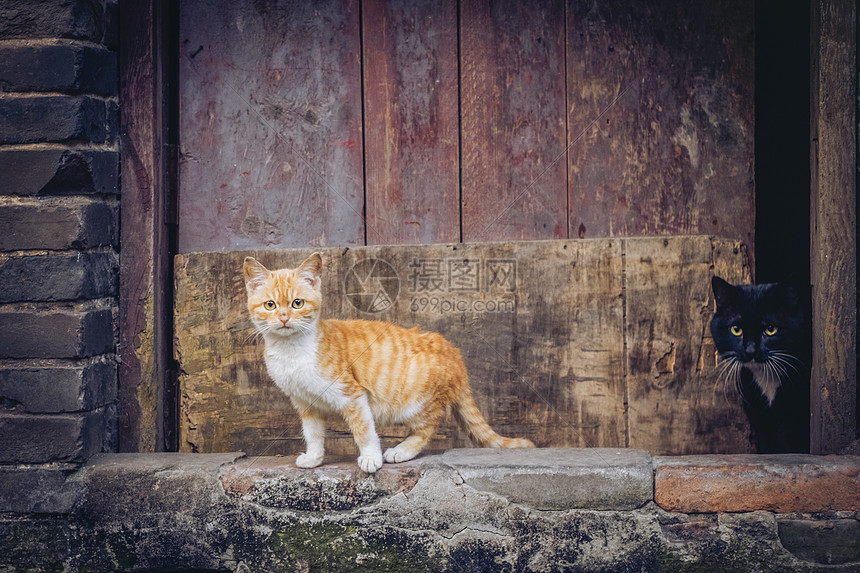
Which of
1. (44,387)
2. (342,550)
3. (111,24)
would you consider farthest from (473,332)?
(111,24)

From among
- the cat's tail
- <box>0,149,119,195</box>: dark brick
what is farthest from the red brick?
<box>0,149,119,195</box>: dark brick

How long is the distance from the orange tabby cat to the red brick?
0.54 meters

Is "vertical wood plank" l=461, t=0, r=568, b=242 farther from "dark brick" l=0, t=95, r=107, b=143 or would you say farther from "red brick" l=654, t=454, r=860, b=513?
"dark brick" l=0, t=95, r=107, b=143

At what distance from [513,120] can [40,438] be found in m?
2.08

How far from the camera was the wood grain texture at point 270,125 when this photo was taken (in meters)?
2.54

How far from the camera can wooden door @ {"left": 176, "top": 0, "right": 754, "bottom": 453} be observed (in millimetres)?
2438

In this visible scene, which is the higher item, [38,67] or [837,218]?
[38,67]

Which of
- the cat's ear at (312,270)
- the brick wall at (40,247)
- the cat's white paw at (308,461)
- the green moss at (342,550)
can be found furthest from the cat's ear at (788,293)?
the brick wall at (40,247)

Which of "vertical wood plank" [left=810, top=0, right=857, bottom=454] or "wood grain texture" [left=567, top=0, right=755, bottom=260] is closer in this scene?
"vertical wood plank" [left=810, top=0, right=857, bottom=454]

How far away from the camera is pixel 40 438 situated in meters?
2.20

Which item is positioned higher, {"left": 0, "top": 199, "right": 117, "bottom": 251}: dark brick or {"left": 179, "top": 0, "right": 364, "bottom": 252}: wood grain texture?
{"left": 179, "top": 0, "right": 364, "bottom": 252}: wood grain texture

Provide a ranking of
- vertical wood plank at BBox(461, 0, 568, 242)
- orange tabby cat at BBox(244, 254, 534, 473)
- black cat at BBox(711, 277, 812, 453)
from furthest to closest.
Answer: vertical wood plank at BBox(461, 0, 568, 242) < black cat at BBox(711, 277, 812, 453) < orange tabby cat at BBox(244, 254, 534, 473)

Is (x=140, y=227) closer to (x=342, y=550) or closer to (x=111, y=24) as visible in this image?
(x=111, y=24)

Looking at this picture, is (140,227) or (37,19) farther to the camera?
(140,227)
